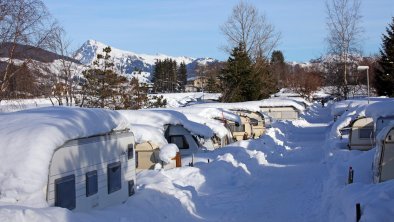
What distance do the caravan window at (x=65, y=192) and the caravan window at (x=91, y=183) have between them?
547 mm

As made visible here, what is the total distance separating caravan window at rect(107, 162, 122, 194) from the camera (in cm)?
1088

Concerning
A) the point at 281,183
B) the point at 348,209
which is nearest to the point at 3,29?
the point at 281,183

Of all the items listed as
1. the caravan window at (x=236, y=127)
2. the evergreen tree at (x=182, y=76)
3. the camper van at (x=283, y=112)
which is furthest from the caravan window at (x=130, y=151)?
the evergreen tree at (x=182, y=76)

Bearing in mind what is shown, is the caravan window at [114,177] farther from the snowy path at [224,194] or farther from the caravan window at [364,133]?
the caravan window at [364,133]

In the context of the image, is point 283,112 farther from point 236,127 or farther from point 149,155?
point 149,155

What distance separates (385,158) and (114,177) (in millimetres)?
Answer: 5787

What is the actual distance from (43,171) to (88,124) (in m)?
2.01

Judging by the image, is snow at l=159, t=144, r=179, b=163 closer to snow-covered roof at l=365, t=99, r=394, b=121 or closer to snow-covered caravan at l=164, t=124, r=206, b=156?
snow-covered caravan at l=164, t=124, r=206, b=156

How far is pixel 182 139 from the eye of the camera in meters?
22.8

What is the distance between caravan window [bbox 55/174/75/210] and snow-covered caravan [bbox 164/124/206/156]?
13073mm

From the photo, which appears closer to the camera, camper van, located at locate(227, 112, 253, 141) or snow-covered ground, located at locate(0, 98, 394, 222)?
snow-covered ground, located at locate(0, 98, 394, 222)

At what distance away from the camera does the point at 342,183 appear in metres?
13.5

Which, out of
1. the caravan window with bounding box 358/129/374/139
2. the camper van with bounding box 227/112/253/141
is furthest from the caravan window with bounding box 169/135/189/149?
the camper van with bounding box 227/112/253/141

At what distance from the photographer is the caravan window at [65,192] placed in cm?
871
